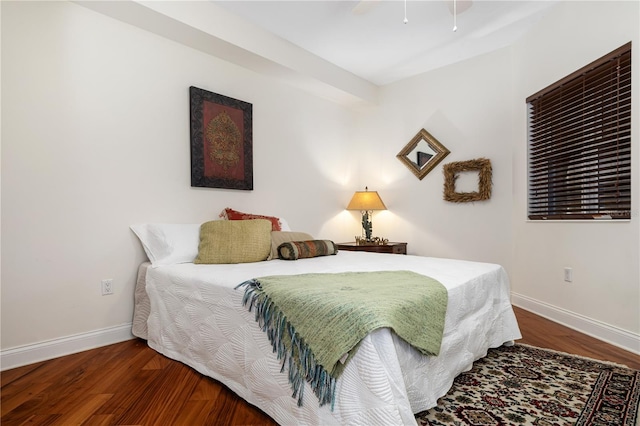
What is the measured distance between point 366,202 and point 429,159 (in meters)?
0.91

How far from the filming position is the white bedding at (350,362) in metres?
1.21

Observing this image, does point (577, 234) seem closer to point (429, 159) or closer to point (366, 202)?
point (429, 159)

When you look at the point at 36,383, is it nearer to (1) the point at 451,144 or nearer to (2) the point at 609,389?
(2) the point at 609,389

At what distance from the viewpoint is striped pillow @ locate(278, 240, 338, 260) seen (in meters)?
2.66

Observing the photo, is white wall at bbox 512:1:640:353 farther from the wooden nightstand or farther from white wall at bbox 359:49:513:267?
the wooden nightstand

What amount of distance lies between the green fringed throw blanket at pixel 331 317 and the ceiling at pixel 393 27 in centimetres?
192

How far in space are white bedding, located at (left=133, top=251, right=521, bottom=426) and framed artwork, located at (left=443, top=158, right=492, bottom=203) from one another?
5.29 feet

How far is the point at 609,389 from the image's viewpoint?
5.76 feet

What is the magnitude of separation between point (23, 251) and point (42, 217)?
227mm

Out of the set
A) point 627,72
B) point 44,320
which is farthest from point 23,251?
point 627,72

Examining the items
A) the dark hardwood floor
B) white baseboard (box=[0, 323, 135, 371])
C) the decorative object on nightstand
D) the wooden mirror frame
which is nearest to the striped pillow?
the dark hardwood floor

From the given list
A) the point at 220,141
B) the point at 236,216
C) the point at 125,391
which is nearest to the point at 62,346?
the point at 125,391

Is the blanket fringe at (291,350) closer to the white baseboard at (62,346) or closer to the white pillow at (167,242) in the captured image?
the white pillow at (167,242)

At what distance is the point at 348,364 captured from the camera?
1.24m
